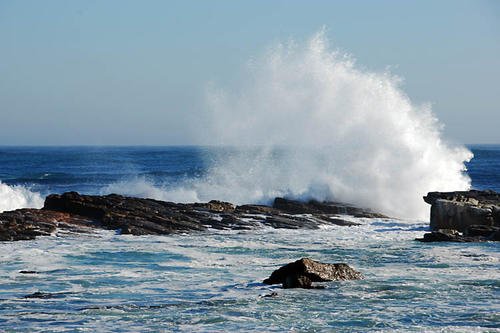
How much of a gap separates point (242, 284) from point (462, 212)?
10688 millimetres

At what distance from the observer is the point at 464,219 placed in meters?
24.4

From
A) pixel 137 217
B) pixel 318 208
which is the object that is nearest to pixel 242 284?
pixel 137 217

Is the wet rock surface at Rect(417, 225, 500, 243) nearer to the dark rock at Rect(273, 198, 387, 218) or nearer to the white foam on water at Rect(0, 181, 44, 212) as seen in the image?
the dark rock at Rect(273, 198, 387, 218)

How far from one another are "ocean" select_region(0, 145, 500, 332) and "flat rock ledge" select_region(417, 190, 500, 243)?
683 millimetres

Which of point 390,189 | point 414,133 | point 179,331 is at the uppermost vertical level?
point 414,133

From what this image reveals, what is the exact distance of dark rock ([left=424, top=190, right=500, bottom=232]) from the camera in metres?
24.1

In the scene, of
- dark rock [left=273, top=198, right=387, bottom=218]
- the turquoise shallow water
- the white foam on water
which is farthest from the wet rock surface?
the white foam on water

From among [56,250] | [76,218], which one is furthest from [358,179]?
[56,250]

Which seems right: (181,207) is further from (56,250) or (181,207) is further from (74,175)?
(74,175)

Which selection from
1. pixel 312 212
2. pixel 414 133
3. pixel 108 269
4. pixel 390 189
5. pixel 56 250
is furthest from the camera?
pixel 414 133

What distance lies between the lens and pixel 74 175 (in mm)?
63000

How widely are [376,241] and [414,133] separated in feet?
43.1

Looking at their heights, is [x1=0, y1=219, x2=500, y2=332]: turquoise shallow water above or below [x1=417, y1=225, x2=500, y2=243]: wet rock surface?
below

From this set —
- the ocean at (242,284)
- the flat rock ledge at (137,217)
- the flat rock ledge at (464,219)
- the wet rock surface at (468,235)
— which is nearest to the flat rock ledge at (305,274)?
the ocean at (242,284)
